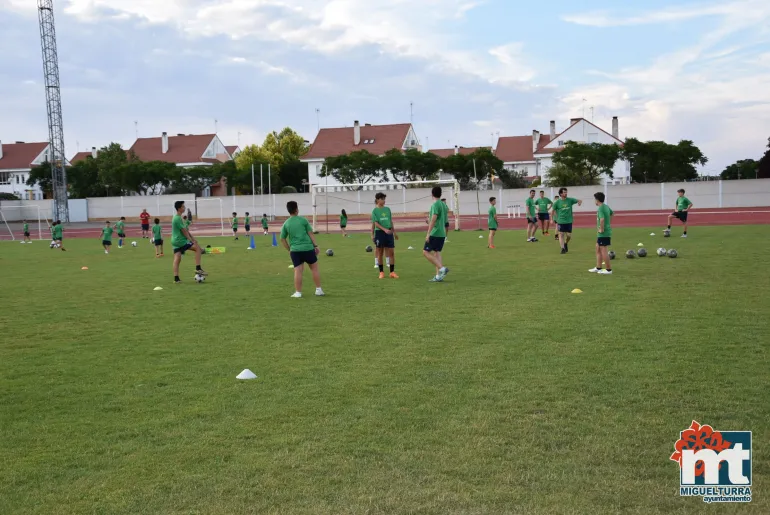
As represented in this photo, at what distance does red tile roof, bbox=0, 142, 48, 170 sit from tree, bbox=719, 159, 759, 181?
8329 centimetres

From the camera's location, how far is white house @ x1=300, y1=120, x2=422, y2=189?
82.5 metres

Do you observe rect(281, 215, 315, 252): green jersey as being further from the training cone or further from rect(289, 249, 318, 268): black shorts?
the training cone

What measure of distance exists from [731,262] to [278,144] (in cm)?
7882

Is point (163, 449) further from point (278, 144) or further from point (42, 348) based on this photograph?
point (278, 144)

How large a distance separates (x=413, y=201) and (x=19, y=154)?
215ft

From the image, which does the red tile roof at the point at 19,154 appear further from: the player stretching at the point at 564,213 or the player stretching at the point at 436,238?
the player stretching at the point at 436,238

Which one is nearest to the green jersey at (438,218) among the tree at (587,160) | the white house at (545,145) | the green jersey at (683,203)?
the green jersey at (683,203)

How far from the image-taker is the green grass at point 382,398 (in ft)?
15.0

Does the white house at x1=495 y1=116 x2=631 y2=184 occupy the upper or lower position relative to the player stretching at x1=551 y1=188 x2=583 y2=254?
upper

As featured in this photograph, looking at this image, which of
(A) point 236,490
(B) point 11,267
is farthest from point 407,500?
(B) point 11,267

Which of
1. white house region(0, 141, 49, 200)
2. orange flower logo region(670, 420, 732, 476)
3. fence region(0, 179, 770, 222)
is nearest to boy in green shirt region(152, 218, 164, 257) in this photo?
orange flower logo region(670, 420, 732, 476)

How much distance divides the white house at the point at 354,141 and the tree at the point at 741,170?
34.0 m

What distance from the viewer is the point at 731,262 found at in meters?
16.9

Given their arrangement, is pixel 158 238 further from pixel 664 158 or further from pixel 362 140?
pixel 362 140
